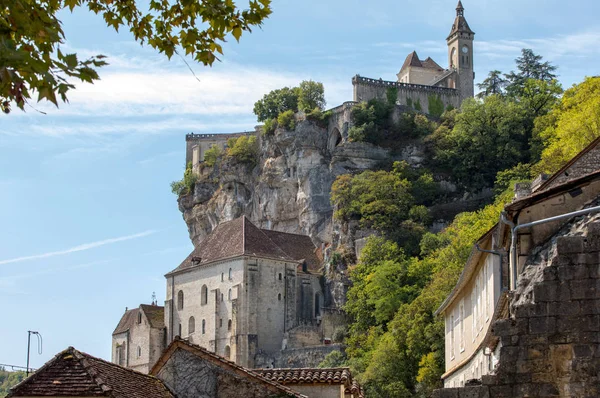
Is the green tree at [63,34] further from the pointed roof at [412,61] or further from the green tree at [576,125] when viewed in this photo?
the pointed roof at [412,61]

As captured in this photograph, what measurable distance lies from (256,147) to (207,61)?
90.7 metres

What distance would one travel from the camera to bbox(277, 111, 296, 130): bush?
9844 centimetres

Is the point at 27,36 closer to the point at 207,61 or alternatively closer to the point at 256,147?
the point at 207,61

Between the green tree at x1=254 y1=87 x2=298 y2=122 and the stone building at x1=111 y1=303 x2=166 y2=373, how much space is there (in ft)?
75.0

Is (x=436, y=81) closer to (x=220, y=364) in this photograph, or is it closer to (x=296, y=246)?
(x=296, y=246)

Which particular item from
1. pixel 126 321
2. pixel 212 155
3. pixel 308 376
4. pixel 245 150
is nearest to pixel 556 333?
pixel 308 376

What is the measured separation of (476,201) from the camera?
87812 mm

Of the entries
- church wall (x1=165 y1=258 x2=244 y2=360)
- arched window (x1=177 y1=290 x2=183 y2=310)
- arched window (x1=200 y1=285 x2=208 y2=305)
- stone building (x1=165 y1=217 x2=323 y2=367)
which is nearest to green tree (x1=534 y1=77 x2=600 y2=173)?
stone building (x1=165 y1=217 x2=323 y2=367)

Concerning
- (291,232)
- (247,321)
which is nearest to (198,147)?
(291,232)

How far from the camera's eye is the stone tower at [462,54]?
354 ft

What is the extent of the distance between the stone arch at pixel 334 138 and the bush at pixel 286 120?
3.47 meters

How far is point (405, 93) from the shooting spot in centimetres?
10238

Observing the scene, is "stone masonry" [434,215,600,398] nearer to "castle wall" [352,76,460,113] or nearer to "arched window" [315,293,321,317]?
"arched window" [315,293,321,317]

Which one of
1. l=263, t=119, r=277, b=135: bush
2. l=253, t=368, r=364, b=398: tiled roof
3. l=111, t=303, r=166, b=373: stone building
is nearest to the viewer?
l=253, t=368, r=364, b=398: tiled roof
